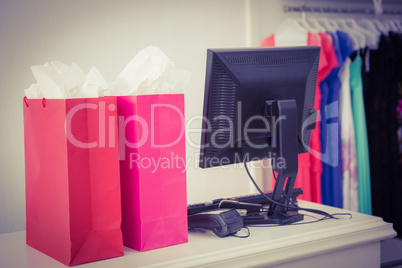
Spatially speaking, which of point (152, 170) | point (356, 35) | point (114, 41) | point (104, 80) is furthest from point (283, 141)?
point (356, 35)

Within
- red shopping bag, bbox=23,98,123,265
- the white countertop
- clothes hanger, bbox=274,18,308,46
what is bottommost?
the white countertop

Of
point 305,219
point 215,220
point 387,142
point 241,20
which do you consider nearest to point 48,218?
point 215,220

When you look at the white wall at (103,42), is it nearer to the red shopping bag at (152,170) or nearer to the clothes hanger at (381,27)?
the red shopping bag at (152,170)

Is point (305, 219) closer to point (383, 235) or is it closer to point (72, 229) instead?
point (383, 235)

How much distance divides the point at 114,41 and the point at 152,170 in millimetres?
675

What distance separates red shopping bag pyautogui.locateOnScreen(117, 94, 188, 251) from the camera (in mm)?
1101

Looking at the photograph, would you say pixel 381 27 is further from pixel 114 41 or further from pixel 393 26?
pixel 114 41

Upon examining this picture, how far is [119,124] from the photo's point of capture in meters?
1.14

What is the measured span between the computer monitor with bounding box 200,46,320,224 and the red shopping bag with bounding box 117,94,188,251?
5.6 inches

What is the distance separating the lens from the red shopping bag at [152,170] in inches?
43.3

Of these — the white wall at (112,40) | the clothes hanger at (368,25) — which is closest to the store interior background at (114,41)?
the white wall at (112,40)

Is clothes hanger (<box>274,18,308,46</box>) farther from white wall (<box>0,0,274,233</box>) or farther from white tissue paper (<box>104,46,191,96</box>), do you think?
white tissue paper (<box>104,46,191,96</box>)

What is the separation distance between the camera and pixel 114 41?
5.30 feet

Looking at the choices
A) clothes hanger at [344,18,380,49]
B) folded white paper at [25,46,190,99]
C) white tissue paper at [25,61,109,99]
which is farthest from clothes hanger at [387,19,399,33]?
white tissue paper at [25,61,109,99]
